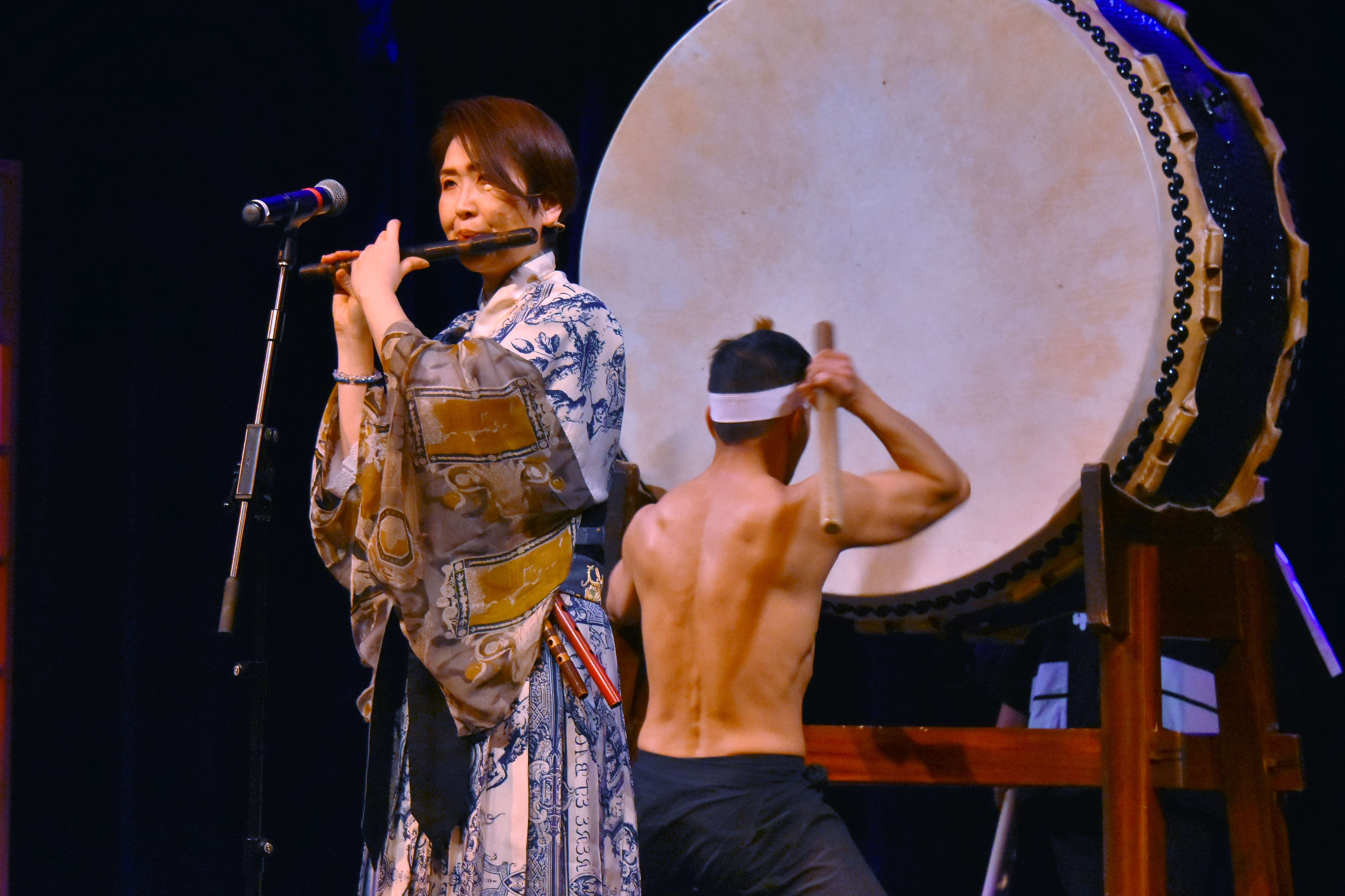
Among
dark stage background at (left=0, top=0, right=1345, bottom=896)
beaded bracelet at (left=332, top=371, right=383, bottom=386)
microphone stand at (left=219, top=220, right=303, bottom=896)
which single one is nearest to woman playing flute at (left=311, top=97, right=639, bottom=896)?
beaded bracelet at (left=332, top=371, right=383, bottom=386)

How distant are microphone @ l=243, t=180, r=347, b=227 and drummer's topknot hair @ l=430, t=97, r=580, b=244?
21 centimetres

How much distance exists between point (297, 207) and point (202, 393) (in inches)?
46.3

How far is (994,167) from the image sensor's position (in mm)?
1662

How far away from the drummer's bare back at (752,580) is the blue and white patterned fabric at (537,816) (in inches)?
18.6

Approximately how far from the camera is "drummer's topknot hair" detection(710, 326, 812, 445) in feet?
5.73

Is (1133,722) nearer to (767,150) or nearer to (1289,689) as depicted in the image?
(1289,689)

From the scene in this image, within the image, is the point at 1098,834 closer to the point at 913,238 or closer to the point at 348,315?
the point at 913,238

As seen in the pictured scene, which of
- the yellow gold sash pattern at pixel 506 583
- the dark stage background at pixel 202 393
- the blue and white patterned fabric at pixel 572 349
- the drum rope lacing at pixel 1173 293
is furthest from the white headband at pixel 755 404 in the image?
the dark stage background at pixel 202 393

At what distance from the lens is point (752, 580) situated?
1.72 m

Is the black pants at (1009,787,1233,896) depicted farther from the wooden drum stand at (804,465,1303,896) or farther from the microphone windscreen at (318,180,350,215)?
the microphone windscreen at (318,180,350,215)

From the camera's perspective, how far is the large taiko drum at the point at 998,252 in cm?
154

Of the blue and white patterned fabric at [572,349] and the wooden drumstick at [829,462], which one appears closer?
the blue and white patterned fabric at [572,349]

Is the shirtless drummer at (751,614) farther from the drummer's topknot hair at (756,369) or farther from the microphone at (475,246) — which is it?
the microphone at (475,246)

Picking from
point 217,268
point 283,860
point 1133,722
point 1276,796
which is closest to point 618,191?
point 217,268
